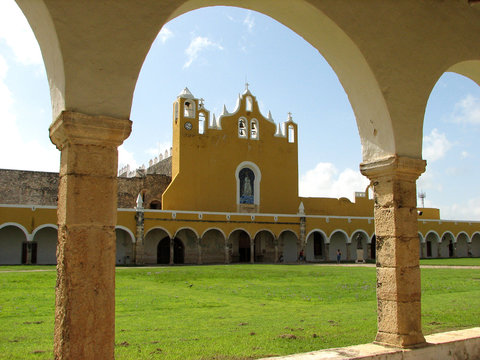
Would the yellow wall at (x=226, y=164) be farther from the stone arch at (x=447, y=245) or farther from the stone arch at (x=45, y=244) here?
the stone arch at (x=447, y=245)

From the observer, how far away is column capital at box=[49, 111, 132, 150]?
10.1ft

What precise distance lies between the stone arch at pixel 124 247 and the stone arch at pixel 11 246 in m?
4.71

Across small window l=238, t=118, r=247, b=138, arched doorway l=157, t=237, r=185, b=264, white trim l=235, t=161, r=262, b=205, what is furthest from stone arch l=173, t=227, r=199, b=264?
small window l=238, t=118, r=247, b=138

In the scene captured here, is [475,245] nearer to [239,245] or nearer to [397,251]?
[239,245]

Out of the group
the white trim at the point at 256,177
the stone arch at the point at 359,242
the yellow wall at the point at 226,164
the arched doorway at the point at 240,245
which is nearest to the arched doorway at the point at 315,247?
the stone arch at the point at 359,242

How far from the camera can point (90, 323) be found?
302 centimetres

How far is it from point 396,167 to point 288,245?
2712 cm

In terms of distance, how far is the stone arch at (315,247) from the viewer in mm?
31345

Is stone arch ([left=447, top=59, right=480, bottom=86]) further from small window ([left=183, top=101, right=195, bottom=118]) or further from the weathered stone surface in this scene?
small window ([left=183, top=101, right=195, bottom=118])

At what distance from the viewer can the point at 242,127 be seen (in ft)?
104

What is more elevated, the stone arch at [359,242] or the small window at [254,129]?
the small window at [254,129]

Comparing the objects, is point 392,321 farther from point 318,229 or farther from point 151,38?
point 318,229

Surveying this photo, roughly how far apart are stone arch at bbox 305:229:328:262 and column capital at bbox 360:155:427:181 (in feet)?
86.8

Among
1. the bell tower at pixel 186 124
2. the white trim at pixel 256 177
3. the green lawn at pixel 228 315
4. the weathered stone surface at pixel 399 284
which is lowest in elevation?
the green lawn at pixel 228 315
